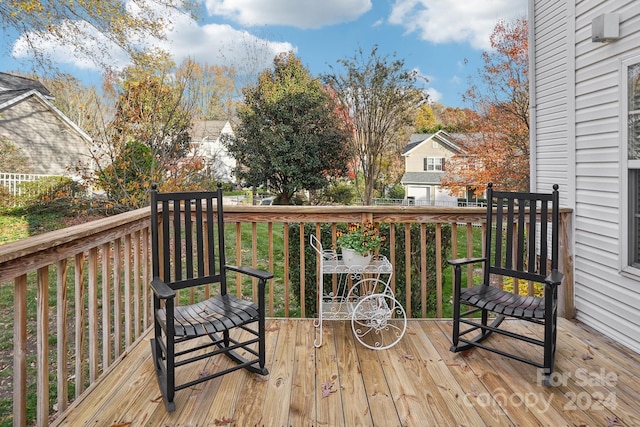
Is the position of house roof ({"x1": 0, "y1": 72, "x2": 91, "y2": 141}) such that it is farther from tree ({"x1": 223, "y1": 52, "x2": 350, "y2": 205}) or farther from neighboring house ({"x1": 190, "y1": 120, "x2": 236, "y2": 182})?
tree ({"x1": 223, "y1": 52, "x2": 350, "y2": 205})

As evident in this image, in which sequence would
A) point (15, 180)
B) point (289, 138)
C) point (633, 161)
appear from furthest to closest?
1. point (289, 138)
2. point (15, 180)
3. point (633, 161)

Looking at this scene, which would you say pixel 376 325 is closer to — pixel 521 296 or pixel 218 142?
pixel 521 296

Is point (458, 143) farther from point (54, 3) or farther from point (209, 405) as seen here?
point (209, 405)

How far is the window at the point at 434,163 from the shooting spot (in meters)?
13.8

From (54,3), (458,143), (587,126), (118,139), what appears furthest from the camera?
(458,143)

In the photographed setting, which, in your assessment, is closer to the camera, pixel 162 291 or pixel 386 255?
pixel 162 291

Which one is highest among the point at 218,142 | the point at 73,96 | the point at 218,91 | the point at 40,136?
the point at 218,91

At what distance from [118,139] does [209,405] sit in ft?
18.9

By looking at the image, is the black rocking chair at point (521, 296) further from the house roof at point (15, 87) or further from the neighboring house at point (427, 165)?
the house roof at point (15, 87)

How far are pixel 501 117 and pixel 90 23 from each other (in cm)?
901

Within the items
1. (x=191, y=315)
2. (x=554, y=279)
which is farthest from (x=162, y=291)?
(x=554, y=279)

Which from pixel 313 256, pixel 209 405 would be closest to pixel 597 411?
pixel 209 405

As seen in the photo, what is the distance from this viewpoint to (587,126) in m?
3.36

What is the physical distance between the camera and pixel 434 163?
45.6 ft
